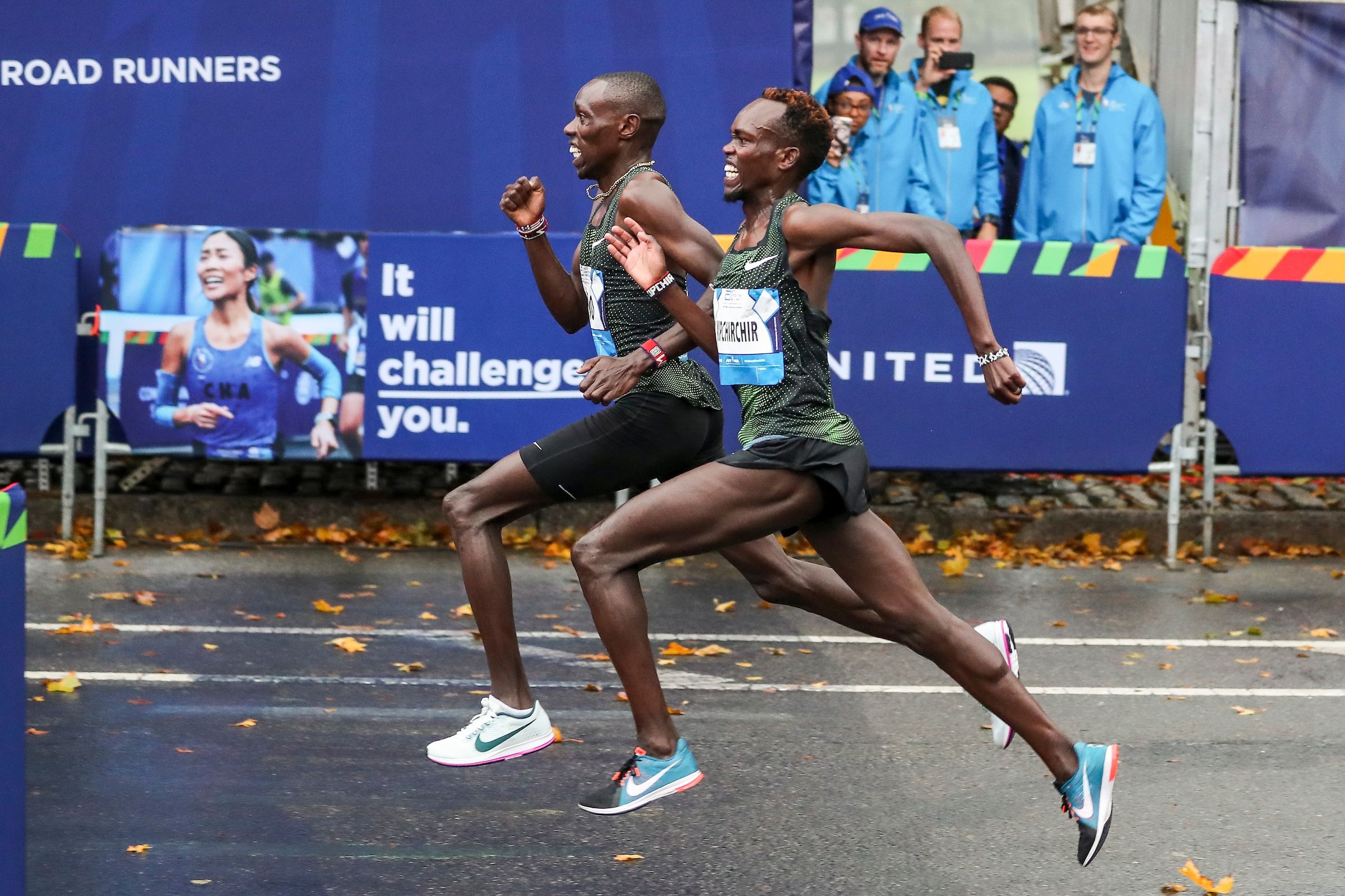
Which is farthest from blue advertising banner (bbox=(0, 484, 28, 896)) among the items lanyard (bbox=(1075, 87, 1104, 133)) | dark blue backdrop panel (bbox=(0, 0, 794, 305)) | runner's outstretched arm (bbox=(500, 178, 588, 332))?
lanyard (bbox=(1075, 87, 1104, 133))

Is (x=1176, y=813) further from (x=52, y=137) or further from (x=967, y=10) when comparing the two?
(x=967, y=10)

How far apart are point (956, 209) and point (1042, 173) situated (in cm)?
56

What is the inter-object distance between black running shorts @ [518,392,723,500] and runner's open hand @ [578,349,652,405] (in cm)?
12

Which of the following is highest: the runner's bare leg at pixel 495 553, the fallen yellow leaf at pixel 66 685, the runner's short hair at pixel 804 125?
the runner's short hair at pixel 804 125

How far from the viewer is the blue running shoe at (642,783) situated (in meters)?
4.67

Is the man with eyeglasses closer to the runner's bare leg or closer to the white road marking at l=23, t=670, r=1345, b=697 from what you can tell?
the white road marking at l=23, t=670, r=1345, b=697

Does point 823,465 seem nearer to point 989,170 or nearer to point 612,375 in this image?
point 612,375

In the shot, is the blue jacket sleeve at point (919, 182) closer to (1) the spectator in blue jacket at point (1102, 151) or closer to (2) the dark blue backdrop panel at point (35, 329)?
(1) the spectator in blue jacket at point (1102, 151)

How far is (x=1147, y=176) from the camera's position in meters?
10.3

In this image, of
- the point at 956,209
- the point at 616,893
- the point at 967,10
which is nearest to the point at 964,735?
the point at 616,893

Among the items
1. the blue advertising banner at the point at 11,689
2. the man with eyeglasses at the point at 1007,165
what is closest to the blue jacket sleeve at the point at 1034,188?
the man with eyeglasses at the point at 1007,165

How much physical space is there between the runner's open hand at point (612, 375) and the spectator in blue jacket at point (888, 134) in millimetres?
5741

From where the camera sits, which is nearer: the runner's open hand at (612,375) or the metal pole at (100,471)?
the runner's open hand at (612,375)

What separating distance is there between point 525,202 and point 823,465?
131cm
